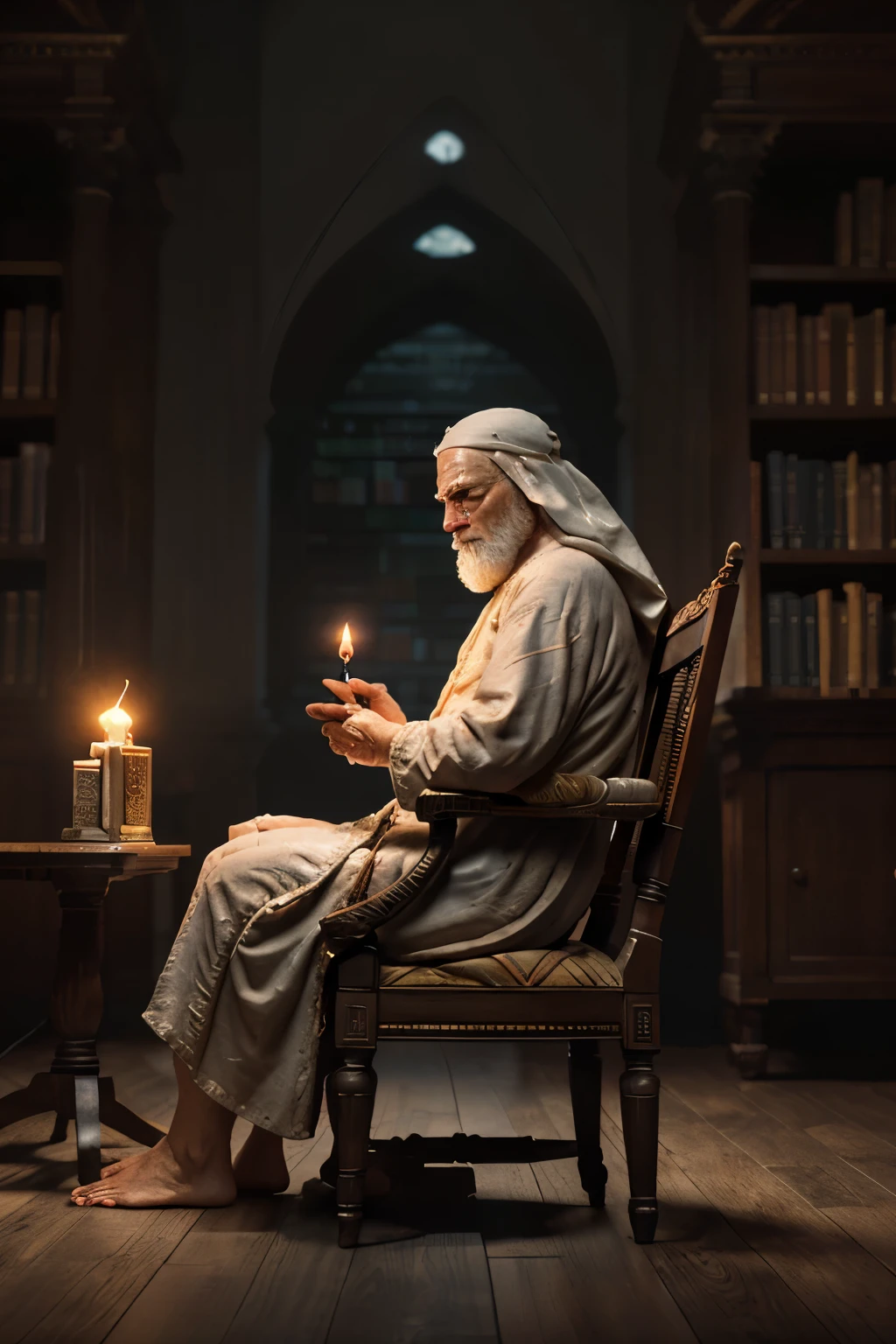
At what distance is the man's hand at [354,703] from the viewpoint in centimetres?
222

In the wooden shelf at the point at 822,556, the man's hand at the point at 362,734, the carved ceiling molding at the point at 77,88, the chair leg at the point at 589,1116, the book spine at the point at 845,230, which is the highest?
the carved ceiling molding at the point at 77,88

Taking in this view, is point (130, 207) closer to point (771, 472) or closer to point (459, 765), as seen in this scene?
point (771, 472)

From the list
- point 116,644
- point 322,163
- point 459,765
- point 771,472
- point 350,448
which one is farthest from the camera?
point 350,448

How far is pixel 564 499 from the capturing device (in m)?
2.33

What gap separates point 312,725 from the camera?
4.64 m

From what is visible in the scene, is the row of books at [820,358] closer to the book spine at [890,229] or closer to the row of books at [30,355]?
the book spine at [890,229]

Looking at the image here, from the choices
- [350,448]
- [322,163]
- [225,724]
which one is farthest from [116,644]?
[322,163]

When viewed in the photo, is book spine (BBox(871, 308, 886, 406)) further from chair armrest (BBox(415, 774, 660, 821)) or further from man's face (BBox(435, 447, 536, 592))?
chair armrest (BBox(415, 774, 660, 821))

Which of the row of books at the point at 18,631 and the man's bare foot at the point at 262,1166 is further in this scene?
the row of books at the point at 18,631

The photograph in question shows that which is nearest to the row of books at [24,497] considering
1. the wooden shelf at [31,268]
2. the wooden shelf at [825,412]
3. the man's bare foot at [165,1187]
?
the wooden shelf at [31,268]

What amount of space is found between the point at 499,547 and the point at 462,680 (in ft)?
0.80

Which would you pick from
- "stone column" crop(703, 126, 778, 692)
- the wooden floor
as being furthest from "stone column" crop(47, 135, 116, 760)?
"stone column" crop(703, 126, 778, 692)

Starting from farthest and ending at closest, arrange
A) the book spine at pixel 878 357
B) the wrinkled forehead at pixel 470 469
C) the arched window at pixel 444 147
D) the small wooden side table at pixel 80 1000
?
1. the arched window at pixel 444 147
2. the book spine at pixel 878 357
3. the small wooden side table at pixel 80 1000
4. the wrinkled forehead at pixel 470 469

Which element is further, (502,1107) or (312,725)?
(312,725)
